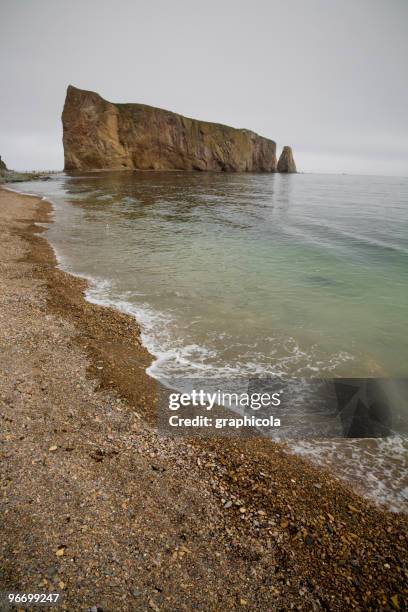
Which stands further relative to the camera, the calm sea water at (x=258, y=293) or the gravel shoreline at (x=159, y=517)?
the calm sea water at (x=258, y=293)

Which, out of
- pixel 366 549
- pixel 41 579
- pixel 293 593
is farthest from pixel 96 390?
pixel 366 549

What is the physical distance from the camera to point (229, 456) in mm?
4168

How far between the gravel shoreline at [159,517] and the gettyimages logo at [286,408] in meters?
0.36

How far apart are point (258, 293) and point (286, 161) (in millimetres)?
136553

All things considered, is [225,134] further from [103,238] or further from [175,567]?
[175,567]

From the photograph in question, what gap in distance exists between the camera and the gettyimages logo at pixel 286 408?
15.7 feet

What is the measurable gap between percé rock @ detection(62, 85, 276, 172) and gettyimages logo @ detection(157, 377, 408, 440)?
74830 millimetres

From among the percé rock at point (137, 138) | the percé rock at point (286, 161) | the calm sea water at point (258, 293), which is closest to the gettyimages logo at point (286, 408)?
the calm sea water at point (258, 293)

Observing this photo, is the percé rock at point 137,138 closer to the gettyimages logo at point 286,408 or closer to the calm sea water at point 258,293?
the calm sea water at point 258,293

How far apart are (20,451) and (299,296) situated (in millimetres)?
8388

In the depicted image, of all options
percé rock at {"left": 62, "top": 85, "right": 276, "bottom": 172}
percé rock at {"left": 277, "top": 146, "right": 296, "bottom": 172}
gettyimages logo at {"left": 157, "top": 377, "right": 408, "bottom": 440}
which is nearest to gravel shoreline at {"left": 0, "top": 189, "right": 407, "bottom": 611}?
gettyimages logo at {"left": 157, "top": 377, "right": 408, "bottom": 440}

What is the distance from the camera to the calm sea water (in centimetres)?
638

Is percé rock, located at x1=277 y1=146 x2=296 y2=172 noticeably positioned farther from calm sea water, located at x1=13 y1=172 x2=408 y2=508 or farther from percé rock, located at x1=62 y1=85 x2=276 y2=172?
calm sea water, located at x1=13 y1=172 x2=408 y2=508

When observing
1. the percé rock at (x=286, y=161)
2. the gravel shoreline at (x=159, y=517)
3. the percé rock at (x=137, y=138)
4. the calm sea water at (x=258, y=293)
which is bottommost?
the gravel shoreline at (x=159, y=517)
